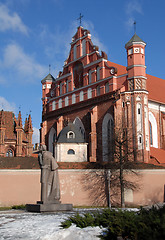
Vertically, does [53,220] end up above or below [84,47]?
below

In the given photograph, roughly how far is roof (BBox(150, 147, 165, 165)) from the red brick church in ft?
63.6

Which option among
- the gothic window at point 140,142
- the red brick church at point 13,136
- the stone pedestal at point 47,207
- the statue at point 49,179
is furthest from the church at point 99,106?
the stone pedestal at point 47,207

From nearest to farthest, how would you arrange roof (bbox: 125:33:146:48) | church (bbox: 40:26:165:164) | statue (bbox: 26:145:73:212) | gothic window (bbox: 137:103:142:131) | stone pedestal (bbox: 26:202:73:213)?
stone pedestal (bbox: 26:202:73:213)
statue (bbox: 26:145:73:212)
gothic window (bbox: 137:103:142:131)
church (bbox: 40:26:165:164)
roof (bbox: 125:33:146:48)

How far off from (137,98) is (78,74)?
10.8 meters

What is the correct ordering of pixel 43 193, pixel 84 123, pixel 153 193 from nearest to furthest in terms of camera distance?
1. pixel 43 193
2. pixel 153 193
3. pixel 84 123

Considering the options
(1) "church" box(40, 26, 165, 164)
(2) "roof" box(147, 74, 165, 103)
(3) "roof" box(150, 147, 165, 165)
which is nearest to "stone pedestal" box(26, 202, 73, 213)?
(1) "church" box(40, 26, 165, 164)

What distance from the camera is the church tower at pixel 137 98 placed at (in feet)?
115

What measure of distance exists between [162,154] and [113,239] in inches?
1169

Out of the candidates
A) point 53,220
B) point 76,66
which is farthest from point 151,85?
point 53,220

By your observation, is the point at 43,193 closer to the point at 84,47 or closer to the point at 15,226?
the point at 15,226

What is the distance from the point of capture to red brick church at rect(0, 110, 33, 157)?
1906 inches

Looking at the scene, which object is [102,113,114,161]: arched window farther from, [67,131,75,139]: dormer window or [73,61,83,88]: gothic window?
[73,61,83,88]: gothic window

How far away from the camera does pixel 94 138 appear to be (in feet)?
128

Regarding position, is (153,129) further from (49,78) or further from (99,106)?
(49,78)
